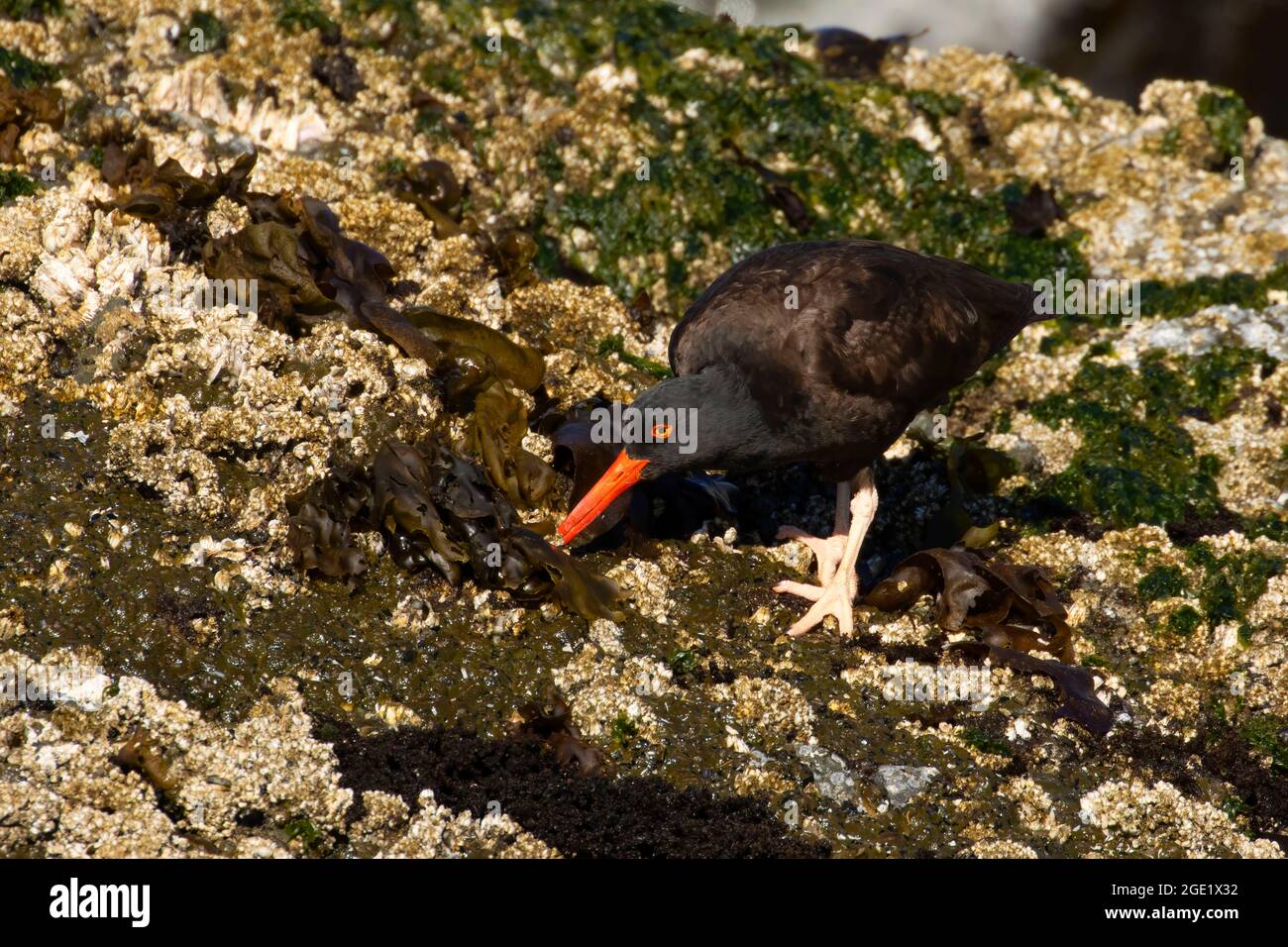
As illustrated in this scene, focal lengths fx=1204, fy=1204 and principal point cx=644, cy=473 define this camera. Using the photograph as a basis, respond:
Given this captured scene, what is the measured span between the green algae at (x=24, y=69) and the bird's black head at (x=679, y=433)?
4.55m

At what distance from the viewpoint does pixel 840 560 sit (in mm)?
6293

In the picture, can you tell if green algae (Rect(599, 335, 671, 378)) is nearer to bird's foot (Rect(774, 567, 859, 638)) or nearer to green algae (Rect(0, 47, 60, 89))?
bird's foot (Rect(774, 567, 859, 638))

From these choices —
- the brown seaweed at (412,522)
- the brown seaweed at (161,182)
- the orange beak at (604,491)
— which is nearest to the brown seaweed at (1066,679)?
the orange beak at (604,491)

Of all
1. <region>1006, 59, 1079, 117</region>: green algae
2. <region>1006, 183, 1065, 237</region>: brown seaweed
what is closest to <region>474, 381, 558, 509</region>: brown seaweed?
<region>1006, 183, 1065, 237</region>: brown seaweed

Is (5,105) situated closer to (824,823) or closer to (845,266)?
(845,266)

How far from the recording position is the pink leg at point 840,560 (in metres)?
5.84

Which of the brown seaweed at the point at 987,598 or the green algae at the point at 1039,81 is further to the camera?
the green algae at the point at 1039,81

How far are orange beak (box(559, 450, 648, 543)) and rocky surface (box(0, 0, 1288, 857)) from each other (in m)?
0.32

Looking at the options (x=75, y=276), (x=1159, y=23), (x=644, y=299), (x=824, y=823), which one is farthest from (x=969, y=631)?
(x=1159, y=23)

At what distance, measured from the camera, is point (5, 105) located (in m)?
6.82

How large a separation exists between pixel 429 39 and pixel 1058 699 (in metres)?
6.28

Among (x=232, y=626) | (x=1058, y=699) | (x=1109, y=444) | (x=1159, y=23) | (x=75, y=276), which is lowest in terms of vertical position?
(x=1058, y=699)

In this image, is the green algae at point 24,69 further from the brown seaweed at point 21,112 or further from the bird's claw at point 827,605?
the bird's claw at point 827,605

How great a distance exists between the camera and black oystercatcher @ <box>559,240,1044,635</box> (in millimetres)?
5609
